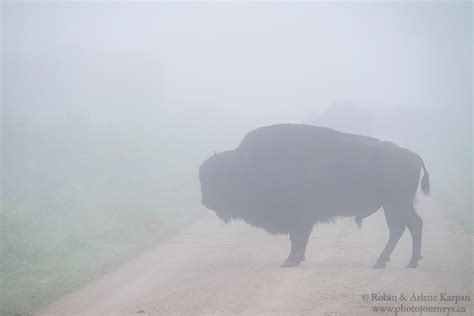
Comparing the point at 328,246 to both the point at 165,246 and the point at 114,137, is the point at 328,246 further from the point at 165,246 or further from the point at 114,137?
the point at 114,137

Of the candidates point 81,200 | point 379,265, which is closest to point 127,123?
point 81,200

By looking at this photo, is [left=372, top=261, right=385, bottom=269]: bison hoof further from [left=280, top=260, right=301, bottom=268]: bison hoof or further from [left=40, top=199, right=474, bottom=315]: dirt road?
[left=280, top=260, right=301, bottom=268]: bison hoof

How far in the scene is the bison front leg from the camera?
9.86m

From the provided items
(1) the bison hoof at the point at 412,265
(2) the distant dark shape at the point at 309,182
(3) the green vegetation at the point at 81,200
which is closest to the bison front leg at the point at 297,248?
(2) the distant dark shape at the point at 309,182

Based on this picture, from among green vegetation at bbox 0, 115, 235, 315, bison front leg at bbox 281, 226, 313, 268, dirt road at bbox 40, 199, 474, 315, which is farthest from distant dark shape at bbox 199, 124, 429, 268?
green vegetation at bbox 0, 115, 235, 315

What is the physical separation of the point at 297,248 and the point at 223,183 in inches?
84.8

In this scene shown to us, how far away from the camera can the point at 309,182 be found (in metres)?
10.5

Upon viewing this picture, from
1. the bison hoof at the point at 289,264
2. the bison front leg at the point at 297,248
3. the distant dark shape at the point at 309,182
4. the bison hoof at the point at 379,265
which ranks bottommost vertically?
the bison hoof at the point at 379,265

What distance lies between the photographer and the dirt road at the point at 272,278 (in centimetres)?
722

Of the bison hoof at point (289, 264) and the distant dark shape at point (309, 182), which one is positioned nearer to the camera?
the bison hoof at point (289, 264)

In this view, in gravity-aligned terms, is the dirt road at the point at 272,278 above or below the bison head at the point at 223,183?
below

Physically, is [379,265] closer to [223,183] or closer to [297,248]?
[297,248]

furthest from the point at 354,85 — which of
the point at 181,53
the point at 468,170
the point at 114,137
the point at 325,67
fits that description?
the point at 114,137

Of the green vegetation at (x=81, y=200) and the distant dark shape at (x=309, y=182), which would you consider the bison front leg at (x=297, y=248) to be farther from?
the green vegetation at (x=81, y=200)
